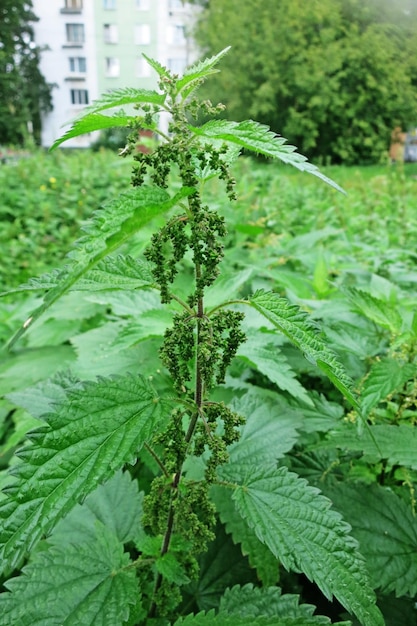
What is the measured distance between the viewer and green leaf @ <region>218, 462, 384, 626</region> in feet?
2.16

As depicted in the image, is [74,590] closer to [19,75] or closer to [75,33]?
[75,33]

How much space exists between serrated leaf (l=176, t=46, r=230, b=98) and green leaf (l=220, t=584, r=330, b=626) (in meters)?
0.75

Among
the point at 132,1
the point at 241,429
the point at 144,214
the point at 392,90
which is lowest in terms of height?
the point at 241,429

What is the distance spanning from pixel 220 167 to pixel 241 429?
558 millimetres

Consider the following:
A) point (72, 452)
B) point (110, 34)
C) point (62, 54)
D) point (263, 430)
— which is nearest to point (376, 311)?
point (263, 430)

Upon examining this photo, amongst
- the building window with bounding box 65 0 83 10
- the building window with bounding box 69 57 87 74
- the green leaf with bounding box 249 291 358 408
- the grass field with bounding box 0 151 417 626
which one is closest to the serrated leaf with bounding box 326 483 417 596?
the grass field with bounding box 0 151 417 626

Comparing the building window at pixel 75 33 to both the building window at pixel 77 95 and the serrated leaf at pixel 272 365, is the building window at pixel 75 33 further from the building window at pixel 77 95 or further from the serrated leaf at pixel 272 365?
the serrated leaf at pixel 272 365

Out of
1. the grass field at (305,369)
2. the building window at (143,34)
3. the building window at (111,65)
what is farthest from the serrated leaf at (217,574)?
the building window at (111,65)

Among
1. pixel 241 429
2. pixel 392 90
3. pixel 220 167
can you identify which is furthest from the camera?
pixel 392 90

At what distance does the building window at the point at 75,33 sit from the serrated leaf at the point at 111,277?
1497 centimetres

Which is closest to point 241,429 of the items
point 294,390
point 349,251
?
point 294,390

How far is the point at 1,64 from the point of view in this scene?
14.3 m

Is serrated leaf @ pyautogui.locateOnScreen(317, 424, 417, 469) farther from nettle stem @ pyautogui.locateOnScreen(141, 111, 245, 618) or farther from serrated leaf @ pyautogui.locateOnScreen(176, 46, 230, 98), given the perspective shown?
serrated leaf @ pyautogui.locateOnScreen(176, 46, 230, 98)

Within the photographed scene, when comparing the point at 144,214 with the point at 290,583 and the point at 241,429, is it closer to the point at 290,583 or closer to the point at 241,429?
the point at 241,429
